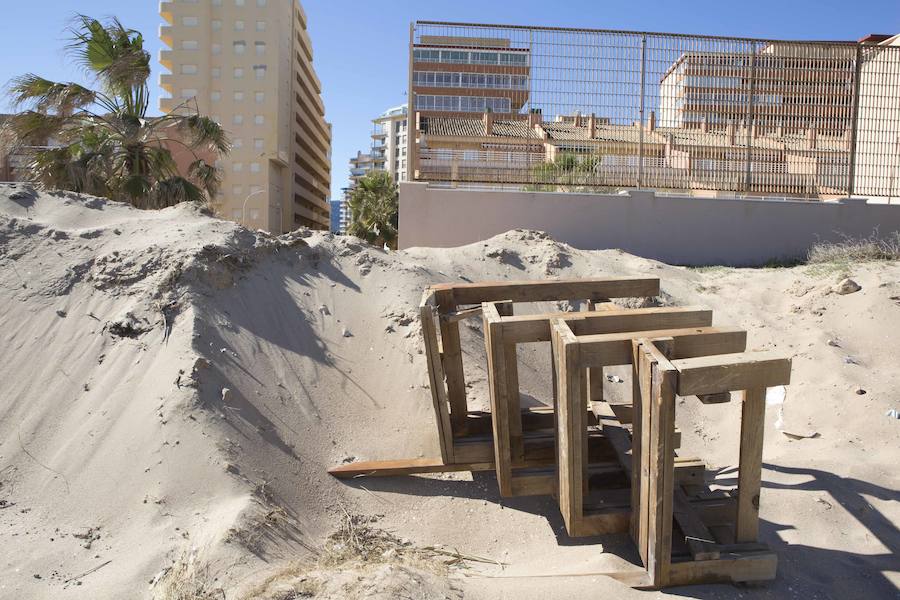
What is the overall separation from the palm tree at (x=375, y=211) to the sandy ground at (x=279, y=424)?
2625 centimetres

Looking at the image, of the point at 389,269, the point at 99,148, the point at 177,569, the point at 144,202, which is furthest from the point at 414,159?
the point at 177,569

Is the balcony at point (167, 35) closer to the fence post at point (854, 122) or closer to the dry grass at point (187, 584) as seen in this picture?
the fence post at point (854, 122)

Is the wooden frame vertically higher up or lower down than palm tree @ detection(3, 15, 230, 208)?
lower down

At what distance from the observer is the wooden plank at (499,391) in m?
4.11

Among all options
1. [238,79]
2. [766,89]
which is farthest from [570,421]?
[238,79]

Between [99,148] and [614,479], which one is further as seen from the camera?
[99,148]

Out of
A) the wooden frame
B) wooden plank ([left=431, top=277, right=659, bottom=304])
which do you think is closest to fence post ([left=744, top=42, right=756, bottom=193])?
wooden plank ([left=431, top=277, right=659, bottom=304])

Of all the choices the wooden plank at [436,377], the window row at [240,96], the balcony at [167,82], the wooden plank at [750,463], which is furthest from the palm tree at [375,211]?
the wooden plank at [750,463]

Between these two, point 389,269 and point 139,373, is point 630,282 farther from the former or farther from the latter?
point 139,373

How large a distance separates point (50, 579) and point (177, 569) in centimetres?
79

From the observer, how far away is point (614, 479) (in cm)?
454

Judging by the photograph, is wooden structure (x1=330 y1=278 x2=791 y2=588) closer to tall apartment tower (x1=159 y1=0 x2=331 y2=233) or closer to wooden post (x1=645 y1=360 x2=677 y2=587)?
wooden post (x1=645 y1=360 x2=677 y2=587)

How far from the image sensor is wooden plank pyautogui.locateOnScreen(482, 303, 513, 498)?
411 centimetres

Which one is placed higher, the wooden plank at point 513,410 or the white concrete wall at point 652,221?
the white concrete wall at point 652,221
